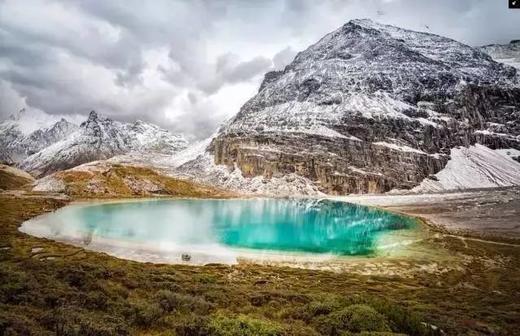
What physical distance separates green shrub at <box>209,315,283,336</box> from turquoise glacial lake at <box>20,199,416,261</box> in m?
36.1

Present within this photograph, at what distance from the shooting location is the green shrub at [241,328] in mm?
14648

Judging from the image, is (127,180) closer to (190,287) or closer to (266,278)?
(266,278)

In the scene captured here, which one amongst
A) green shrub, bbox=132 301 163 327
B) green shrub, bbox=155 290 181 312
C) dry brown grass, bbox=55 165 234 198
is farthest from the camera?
dry brown grass, bbox=55 165 234 198

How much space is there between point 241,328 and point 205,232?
59704mm

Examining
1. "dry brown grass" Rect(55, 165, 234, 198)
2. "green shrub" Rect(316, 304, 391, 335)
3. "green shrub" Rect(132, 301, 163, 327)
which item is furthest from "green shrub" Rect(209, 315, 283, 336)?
"dry brown grass" Rect(55, 165, 234, 198)

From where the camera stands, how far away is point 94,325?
1351 cm

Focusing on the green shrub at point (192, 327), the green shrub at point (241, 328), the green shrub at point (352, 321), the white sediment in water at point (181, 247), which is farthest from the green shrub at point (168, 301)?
the white sediment in water at point (181, 247)

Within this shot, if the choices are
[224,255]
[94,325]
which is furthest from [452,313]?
[224,255]

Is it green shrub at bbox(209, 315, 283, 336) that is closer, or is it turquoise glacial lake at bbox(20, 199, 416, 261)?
green shrub at bbox(209, 315, 283, 336)

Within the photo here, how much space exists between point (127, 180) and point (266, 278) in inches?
6008

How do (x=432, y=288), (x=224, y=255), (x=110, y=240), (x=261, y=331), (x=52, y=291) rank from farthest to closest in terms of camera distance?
(x=110, y=240) < (x=224, y=255) < (x=432, y=288) < (x=52, y=291) < (x=261, y=331)

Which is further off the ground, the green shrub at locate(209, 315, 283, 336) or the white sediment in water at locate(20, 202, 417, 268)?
the green shrub at locate(209, 315, 283, 336)

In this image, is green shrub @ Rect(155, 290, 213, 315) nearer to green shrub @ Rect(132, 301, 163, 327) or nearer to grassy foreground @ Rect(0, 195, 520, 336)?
grassy foreground @ Rect(0, 195, 520, 336)

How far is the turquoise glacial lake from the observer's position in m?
58.7
